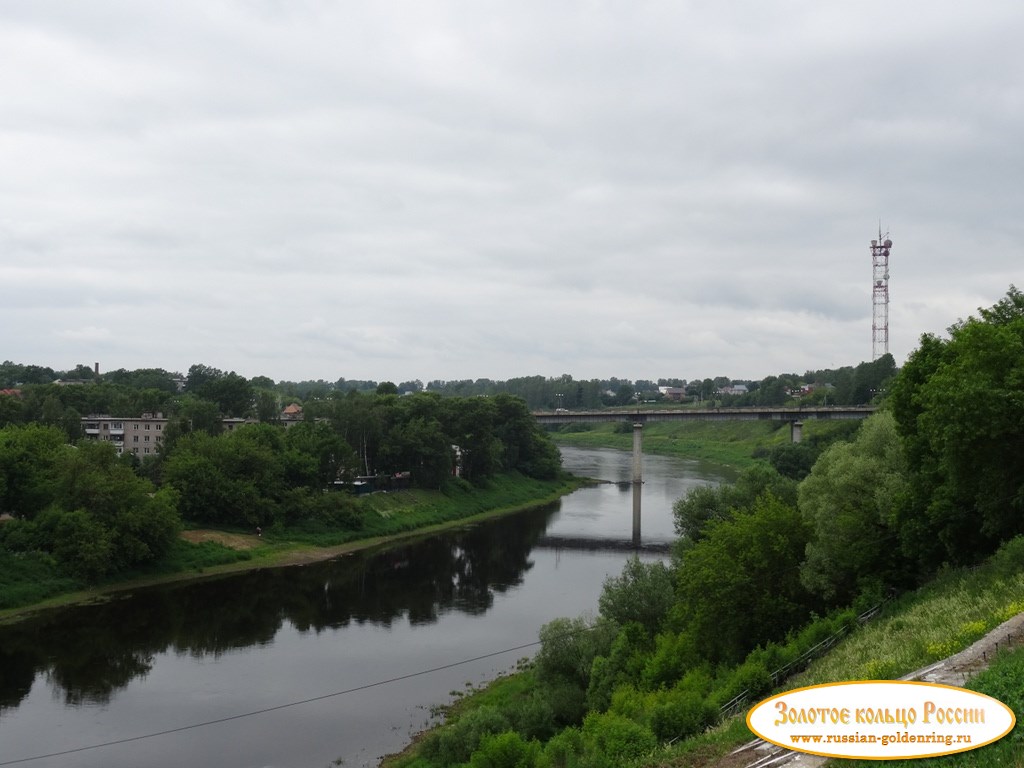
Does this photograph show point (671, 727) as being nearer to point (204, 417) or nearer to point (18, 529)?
point (18, 529)

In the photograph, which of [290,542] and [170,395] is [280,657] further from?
[170,395]

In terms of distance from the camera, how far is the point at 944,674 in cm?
1644

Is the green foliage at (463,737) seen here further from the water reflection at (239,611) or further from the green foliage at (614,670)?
the water reflection at (239,611)

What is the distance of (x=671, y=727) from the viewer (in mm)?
20062

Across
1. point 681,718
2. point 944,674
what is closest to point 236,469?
point 681,718

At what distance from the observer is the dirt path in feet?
46.6

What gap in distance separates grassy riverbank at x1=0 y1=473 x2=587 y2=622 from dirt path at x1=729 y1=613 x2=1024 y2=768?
127 ft

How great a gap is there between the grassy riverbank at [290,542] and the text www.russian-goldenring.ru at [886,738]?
40.9 meters

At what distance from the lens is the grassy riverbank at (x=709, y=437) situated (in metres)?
121

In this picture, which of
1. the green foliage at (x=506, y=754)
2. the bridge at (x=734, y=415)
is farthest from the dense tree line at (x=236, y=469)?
the green foliage at (x=506, y=754)

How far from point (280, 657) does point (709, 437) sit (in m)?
123

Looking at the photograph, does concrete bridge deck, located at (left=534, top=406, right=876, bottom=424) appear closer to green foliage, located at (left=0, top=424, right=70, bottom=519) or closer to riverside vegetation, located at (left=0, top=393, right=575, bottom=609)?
riverside vegetation, located at (left=0, top=393, right=575, bottom=609)

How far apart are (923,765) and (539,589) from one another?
39390 millimetres

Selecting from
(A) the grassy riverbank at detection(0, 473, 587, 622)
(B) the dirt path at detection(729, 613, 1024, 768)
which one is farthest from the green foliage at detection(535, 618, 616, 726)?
(A) the grassy riverbank at detection(0, 473, 587, 622)
